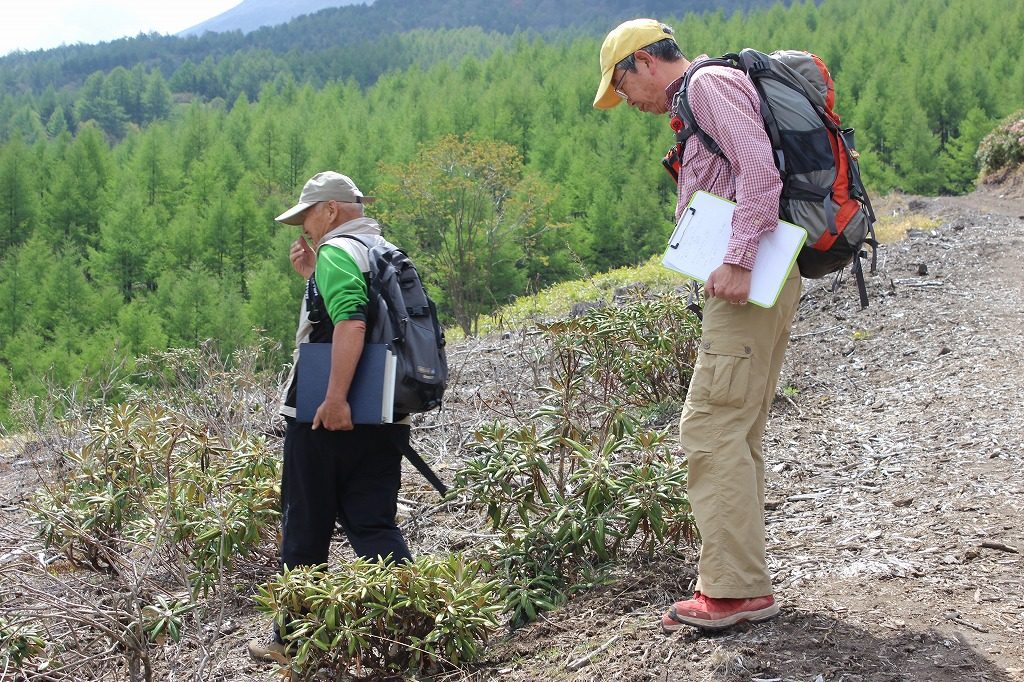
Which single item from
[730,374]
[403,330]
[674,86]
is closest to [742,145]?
[674,86]

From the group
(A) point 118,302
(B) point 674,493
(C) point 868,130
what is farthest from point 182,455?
(C) point 868,130

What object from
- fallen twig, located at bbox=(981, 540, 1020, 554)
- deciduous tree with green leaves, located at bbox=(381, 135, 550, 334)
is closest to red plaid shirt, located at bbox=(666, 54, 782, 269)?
fallen twig, located at bbox=(981, 540, 1020, 554)

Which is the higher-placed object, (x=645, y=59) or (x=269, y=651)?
(x=645, y=59)

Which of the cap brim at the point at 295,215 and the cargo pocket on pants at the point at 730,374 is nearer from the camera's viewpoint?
the cargo pocket on pants at the point at 730,374

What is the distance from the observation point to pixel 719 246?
2.57 metres

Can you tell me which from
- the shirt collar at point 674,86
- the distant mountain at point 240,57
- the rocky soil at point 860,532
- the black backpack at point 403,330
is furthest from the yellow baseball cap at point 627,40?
the distant mountain at point 240,57

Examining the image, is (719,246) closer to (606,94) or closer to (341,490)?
(606,94)

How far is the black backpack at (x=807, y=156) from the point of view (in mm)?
2557

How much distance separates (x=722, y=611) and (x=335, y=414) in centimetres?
126

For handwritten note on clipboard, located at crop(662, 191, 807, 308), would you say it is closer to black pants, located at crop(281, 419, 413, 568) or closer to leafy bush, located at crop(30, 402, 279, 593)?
black pants, located at crop(281, 419, 413, 568)

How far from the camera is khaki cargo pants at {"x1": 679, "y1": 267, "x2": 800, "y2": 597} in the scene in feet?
8.48

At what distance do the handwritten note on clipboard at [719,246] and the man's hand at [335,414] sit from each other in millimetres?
1071

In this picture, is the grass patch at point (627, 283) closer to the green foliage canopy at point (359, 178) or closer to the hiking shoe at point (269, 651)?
the green foliage canopy at point (359, 178)

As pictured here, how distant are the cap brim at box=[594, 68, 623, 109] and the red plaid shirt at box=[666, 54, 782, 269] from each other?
24 centimetres
